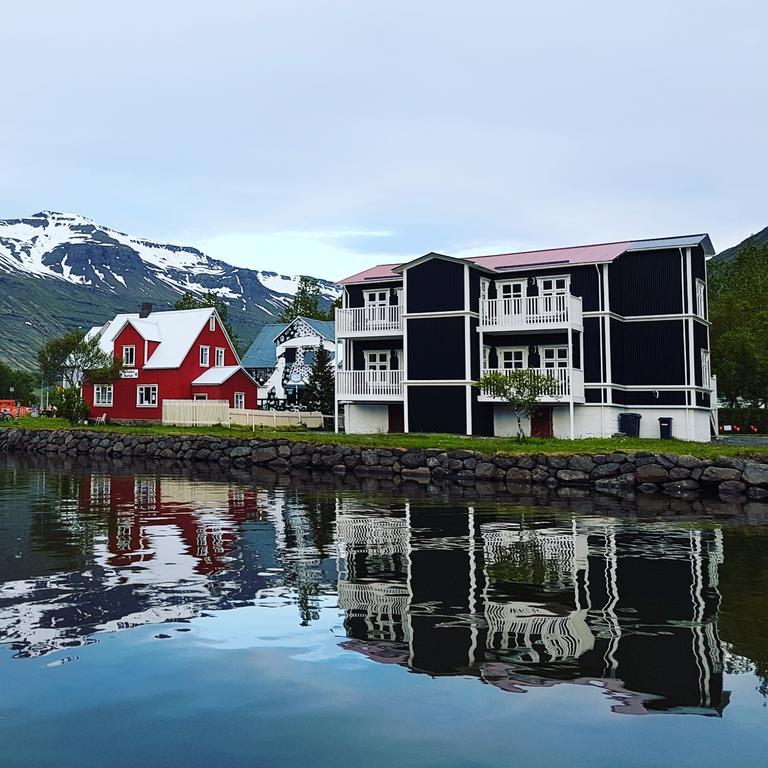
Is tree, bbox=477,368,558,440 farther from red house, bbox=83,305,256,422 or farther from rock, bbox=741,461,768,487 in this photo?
red house, bbox=83,305,256,422

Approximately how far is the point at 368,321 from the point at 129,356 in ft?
90.0

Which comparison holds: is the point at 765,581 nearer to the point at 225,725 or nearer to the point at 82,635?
the point at 225,725

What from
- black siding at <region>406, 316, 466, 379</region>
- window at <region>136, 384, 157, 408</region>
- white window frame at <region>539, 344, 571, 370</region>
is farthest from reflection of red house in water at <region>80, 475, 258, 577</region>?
window at <region>136, 384, 157, 408</region>

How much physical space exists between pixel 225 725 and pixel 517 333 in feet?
118

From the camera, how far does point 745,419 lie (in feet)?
200

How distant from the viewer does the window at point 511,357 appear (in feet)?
135

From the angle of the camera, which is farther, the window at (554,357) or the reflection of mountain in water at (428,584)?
the window at (554,357)

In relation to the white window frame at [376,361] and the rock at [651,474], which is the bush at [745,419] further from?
the rock at [651,474]

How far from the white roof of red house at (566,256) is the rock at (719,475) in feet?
49.3

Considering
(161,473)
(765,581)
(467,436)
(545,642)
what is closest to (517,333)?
(467,436)

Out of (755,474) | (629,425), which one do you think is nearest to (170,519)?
(755,474)

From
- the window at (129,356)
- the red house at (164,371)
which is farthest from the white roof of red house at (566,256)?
the window at (129,356)

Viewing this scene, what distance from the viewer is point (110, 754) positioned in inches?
225

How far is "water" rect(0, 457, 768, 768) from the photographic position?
5895 mm
